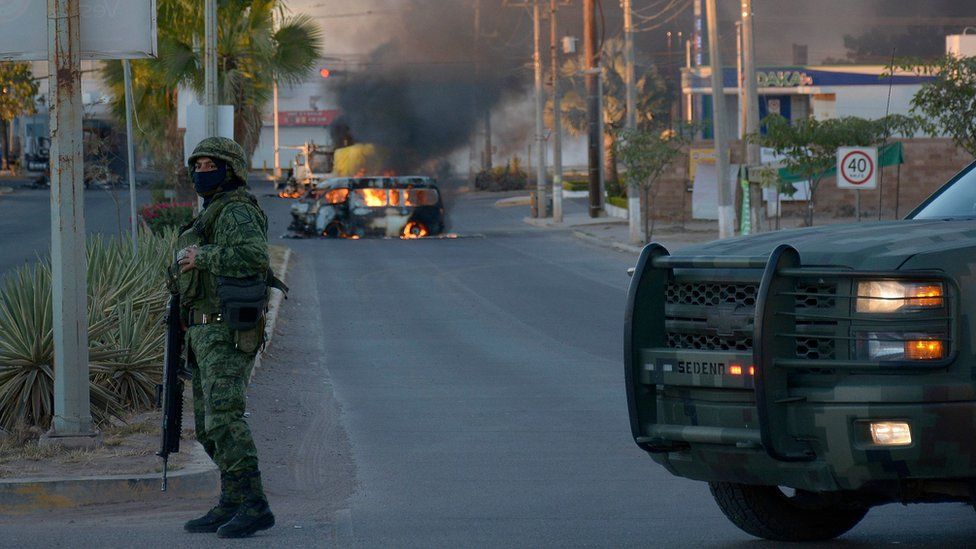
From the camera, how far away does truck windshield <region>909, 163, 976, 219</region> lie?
6.29 metres

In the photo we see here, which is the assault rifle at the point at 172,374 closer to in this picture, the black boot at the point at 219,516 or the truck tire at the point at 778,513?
the black boot at the point at 219,516

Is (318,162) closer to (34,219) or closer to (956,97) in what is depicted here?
(34,219)

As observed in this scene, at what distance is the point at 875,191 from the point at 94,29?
34029mm

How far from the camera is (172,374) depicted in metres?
6.51

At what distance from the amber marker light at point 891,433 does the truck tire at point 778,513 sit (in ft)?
3.81

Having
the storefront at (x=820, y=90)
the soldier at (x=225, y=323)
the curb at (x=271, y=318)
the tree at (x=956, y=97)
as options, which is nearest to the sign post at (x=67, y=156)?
the soldier at (x=225, y=323)

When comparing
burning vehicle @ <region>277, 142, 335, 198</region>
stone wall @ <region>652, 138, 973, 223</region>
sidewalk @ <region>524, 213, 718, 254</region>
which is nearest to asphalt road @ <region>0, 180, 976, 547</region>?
sidewalk @ <region>524, 213, 718, 254</region>

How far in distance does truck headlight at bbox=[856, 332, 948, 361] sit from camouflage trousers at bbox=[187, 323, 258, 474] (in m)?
2.76

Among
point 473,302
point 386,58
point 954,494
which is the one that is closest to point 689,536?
point 954,494

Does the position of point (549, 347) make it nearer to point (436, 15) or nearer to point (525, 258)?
point (525, 258)

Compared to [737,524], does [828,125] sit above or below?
A: above

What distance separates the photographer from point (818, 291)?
16.5 ft

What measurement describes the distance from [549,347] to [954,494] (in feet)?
31.7

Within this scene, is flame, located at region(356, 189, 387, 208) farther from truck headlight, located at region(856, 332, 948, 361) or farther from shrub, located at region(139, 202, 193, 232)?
truck headlight, located at region(856, 332, 948, 361)
